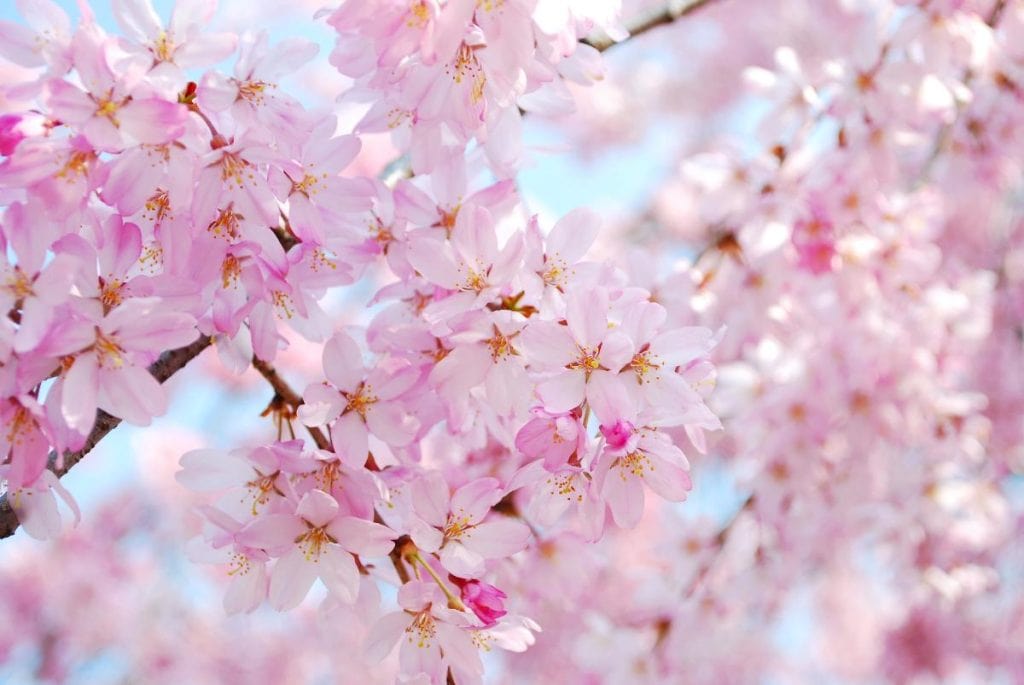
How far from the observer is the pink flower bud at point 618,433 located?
900 mm

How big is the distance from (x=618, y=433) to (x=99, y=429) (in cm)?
55

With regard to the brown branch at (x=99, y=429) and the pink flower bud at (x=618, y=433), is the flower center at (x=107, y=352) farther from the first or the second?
the pink flower bud at (x=618, y=433)

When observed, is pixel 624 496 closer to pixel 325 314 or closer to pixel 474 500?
pixel 474 500

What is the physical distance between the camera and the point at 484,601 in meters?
0.95

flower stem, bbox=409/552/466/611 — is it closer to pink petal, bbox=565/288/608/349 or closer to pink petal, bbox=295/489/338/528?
pink petal, bbox=295/489/338/528

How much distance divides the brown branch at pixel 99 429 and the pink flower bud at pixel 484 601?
1.31 feet

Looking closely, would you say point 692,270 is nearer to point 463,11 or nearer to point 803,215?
point 803,215

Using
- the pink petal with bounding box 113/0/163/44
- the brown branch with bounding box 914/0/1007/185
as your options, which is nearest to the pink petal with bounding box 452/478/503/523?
the pink petal with bounding box 113/0/163/44

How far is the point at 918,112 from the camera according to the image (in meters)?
1.69

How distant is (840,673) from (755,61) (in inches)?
178

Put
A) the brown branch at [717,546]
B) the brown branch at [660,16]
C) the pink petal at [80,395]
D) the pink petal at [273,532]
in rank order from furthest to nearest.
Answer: the brown branch at [717,546]
the brown branch at [660,16]
the pink petal at [273,532]
the pink petal at [80,395]

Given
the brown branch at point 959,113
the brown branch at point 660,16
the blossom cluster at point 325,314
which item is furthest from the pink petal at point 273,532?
the brown branch at point 959,113

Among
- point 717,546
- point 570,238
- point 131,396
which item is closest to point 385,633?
point 131,396

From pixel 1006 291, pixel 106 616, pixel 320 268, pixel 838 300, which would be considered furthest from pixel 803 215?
pixel 106 616
